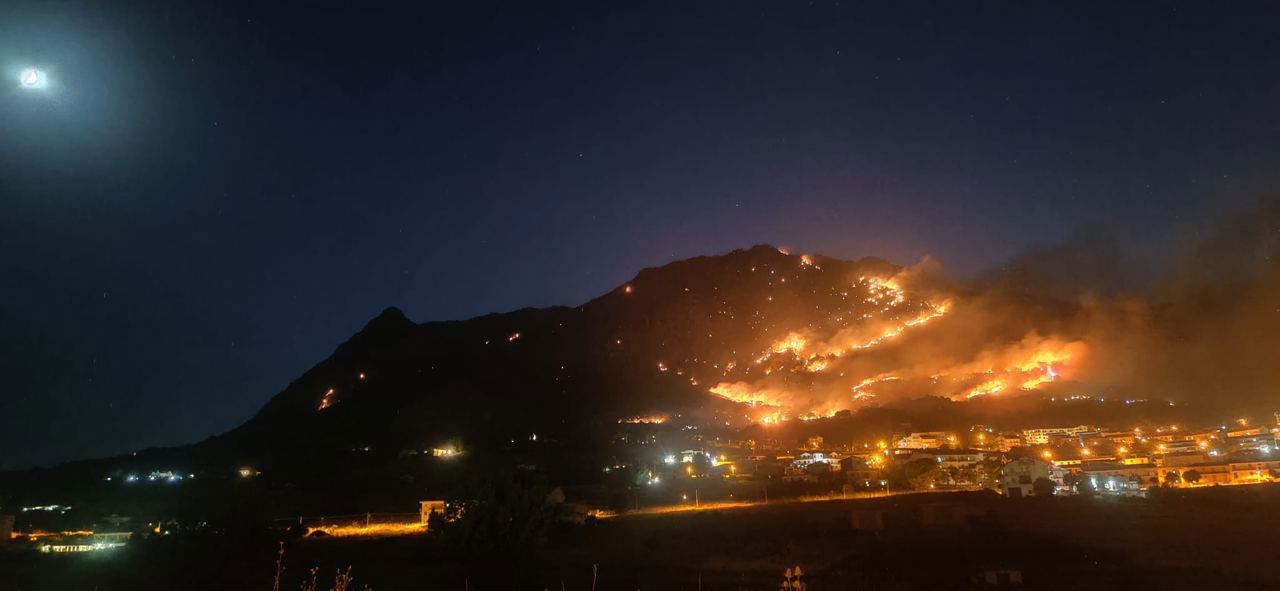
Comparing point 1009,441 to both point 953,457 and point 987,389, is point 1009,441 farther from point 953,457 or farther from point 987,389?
point 987,389

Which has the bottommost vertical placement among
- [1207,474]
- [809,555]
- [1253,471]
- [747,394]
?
[809,555]

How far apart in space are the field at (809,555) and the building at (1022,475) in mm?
5482

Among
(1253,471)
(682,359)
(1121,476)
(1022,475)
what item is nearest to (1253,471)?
(1253,471)

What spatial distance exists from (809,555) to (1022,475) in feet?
74.3

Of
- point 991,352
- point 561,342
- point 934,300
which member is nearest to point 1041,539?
point 991,352

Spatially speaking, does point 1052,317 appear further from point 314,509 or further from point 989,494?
point 314,509

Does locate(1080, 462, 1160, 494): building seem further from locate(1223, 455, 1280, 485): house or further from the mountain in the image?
the mountain

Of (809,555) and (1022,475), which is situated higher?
(1022,475)

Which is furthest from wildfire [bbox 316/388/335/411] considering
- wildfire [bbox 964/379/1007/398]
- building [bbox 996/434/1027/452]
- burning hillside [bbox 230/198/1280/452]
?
wildfire [bbox 964/379/1007/398]

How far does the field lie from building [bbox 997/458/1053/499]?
18.0 feet

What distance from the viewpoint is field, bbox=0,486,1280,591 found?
18625 millimetres

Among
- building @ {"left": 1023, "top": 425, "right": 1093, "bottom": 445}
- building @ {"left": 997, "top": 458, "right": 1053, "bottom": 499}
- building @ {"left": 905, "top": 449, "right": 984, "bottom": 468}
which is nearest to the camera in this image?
building @ {"left": 997, "top": 458, "right": 1053, "bottom": 499}

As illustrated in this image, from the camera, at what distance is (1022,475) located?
38000 mm

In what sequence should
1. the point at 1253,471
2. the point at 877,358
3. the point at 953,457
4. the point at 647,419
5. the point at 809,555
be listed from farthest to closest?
1. the point at 877,358
2. the point at 647,419
3. the point at 953,457
4. the point at 1253,471
5. the point at 809,555
